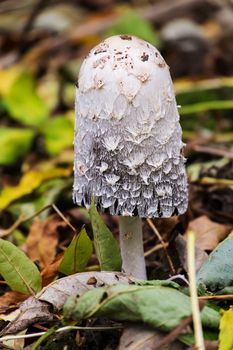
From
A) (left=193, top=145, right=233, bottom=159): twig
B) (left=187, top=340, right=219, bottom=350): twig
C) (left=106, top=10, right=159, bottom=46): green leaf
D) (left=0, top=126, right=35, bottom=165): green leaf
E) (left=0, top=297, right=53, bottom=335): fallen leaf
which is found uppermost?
(left=106, top=10, right=159, bottom=46): green leaf

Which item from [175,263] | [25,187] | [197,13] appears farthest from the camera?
[197,13]

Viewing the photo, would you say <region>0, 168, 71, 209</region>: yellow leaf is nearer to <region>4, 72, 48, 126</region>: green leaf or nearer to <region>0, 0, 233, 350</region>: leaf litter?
<region>0, 0, 233, 350</region>: leaf litter

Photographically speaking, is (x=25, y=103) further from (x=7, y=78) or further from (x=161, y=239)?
(x=161, y=239)

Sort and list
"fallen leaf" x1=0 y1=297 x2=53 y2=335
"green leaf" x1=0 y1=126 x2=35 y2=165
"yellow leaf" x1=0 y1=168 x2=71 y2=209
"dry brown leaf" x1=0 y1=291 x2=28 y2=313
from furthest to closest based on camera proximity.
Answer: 1. "green leaf" x1=0 y1=126 x2=35 y2=165
2. "yellow leaf" x1=0 y1=168 x2=71 y2=209
3. "dry brown leaf" x1=0 y1=291 x2=28 y2=313
4. "fallen leaf" x1=0 y1=297 x2=53 y2=335

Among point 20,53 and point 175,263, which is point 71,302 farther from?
point 20,53

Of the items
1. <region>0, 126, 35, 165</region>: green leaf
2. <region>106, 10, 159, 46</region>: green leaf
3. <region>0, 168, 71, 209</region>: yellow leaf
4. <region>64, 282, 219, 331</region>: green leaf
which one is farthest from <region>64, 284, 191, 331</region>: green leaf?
<region>106, 10, 159, 46</region>: green leaf

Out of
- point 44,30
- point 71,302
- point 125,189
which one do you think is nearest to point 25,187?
point 125,189

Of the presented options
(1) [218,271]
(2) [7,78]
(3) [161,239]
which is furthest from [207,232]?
(2) [7,78]
